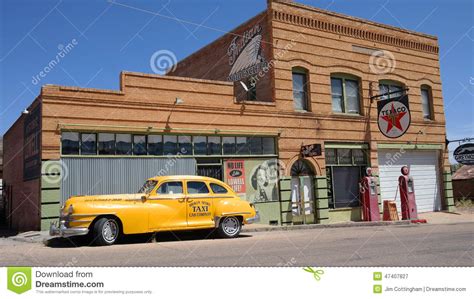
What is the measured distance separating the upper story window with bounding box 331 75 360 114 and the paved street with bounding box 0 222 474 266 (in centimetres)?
1020

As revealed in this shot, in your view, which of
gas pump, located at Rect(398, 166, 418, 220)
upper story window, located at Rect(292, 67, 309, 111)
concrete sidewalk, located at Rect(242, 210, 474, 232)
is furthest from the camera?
upper story window, located at Rect(292, 67, 309, 111)

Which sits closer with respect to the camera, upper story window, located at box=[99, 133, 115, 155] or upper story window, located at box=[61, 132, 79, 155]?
upper story window, located at box=[61, 132, 79, 155]

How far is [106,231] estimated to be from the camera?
11211mm

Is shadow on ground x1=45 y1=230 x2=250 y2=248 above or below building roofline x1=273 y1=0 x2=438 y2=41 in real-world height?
below

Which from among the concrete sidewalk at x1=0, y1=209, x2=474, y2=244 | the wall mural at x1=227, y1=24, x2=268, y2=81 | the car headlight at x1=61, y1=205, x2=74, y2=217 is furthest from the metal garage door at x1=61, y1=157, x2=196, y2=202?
the wall mural at x1=227, y1=24, x2=268, y2=81

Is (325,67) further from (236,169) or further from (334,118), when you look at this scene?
(236,169)

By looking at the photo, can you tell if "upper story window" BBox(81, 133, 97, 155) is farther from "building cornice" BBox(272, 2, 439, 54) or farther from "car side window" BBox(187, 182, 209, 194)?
"building cornice" BBox(272, 2, 439, 54)

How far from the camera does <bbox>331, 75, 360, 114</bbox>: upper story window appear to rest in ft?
70.5

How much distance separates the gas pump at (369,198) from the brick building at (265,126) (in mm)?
1077

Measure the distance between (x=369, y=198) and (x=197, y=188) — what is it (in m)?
9.67

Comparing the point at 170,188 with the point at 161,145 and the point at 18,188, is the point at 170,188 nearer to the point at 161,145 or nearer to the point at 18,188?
the point at 161,145

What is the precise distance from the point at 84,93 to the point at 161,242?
19.8 ft

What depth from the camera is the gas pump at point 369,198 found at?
19.4 m

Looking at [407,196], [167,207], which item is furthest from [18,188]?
[407,196]
